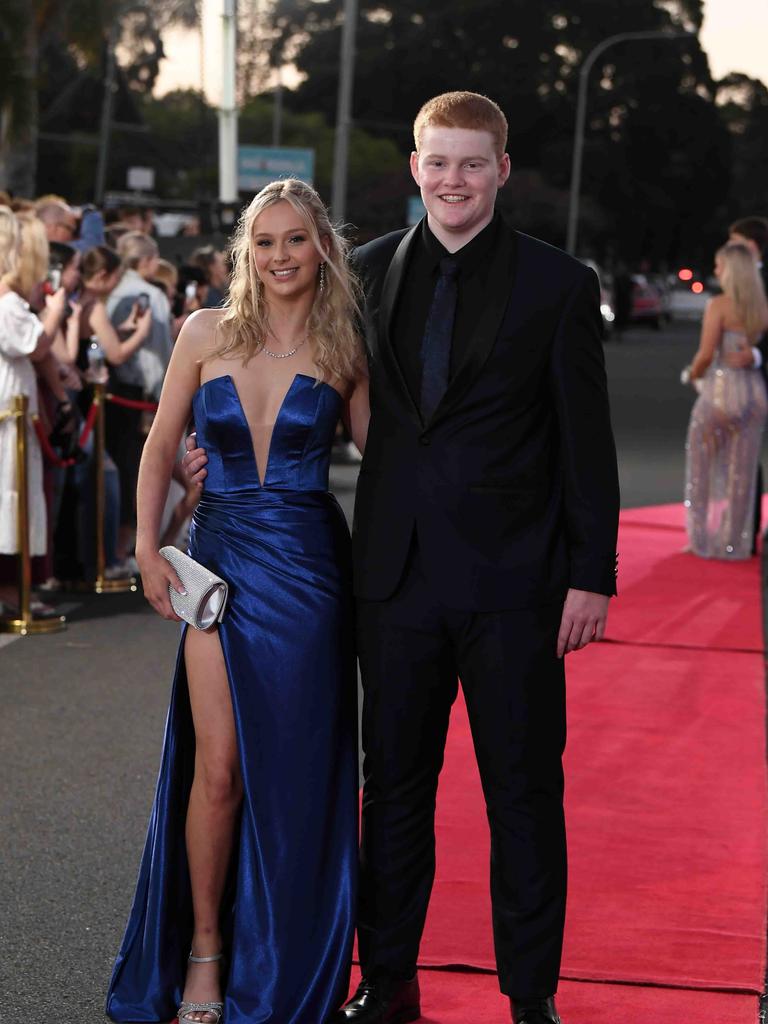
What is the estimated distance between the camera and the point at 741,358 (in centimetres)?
1169

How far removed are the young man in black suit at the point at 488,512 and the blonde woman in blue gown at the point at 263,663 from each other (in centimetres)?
12

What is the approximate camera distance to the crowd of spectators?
880 centimetres

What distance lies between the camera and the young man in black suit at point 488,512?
3.90 metres

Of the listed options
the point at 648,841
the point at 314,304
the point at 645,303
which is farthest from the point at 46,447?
the point at 645,303

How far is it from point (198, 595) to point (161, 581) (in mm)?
116

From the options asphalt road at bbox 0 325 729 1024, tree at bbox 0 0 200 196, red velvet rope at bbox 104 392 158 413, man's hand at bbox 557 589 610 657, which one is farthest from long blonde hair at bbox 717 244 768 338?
tree at bbox 0 0 200 196

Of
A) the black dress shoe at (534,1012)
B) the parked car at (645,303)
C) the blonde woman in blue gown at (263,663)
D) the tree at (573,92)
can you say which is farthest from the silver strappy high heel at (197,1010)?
the tree at (573,92)

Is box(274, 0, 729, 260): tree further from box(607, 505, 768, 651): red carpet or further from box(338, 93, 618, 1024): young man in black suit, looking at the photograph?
box(338, 93, 618, 1024): young man in black suit

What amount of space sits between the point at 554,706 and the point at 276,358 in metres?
1.01

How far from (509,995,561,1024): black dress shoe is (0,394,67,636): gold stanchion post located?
5420 mm

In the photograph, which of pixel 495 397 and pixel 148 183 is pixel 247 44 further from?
pixel 495 397

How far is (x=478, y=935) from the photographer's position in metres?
4.83

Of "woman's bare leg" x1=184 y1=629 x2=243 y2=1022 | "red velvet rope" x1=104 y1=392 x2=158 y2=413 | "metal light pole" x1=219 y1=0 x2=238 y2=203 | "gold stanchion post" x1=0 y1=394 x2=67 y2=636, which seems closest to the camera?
"woman's bare leg" x1=184 y1=629 x2=243 y2=1022

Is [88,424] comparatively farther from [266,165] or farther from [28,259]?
[266,165]
